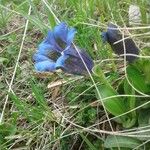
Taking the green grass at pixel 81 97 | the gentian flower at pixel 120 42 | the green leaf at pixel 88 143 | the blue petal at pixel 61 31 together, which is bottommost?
the green leaf at pixel 88 143

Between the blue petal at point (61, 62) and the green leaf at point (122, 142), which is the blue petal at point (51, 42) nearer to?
the blue petal at point (61, 62)

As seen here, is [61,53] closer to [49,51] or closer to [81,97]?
[49,51]

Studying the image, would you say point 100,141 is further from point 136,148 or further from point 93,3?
point 93,3

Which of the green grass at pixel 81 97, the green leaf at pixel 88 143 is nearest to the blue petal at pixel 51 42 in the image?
the green grass at pixel 81 97

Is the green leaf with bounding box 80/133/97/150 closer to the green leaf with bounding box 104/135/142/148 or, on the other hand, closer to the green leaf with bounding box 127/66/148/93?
the green leaf with bounding box 104/135/142/148

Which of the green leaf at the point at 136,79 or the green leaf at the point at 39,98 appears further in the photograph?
the green leaf at the point at 39,98

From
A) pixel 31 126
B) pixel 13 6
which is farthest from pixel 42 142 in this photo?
pixel 13 6

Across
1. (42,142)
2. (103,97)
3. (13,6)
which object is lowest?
(42,142)
